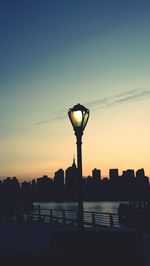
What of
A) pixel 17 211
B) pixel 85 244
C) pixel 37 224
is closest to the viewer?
pixel 85 244

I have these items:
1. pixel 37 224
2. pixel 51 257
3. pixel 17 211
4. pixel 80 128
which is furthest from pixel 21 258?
pixel 17 211

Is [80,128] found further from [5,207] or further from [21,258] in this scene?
[5,207]

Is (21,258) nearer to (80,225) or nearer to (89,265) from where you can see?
(89,265)

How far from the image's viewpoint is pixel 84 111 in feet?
28.7

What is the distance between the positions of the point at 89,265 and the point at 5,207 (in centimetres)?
2639

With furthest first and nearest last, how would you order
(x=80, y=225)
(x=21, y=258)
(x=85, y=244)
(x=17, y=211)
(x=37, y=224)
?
(x=17, y=211) < (x=37, y=224) < (x=21, y=258) < (x=85, y=244) < (x=80, y=225)

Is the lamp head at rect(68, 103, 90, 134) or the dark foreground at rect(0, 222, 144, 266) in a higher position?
the lamp head at rect(68, 103, 90, 134)

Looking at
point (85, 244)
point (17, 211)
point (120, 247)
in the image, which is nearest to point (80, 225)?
point (85, 244)

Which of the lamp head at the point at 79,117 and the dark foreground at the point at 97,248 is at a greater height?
the lamp head at the point at 79,117

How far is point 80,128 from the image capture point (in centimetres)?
874

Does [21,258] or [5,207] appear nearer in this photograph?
[21,258]

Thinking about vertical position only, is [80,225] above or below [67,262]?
above

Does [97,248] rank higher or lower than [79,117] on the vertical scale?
lower

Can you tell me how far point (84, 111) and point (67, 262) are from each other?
3702 mm
